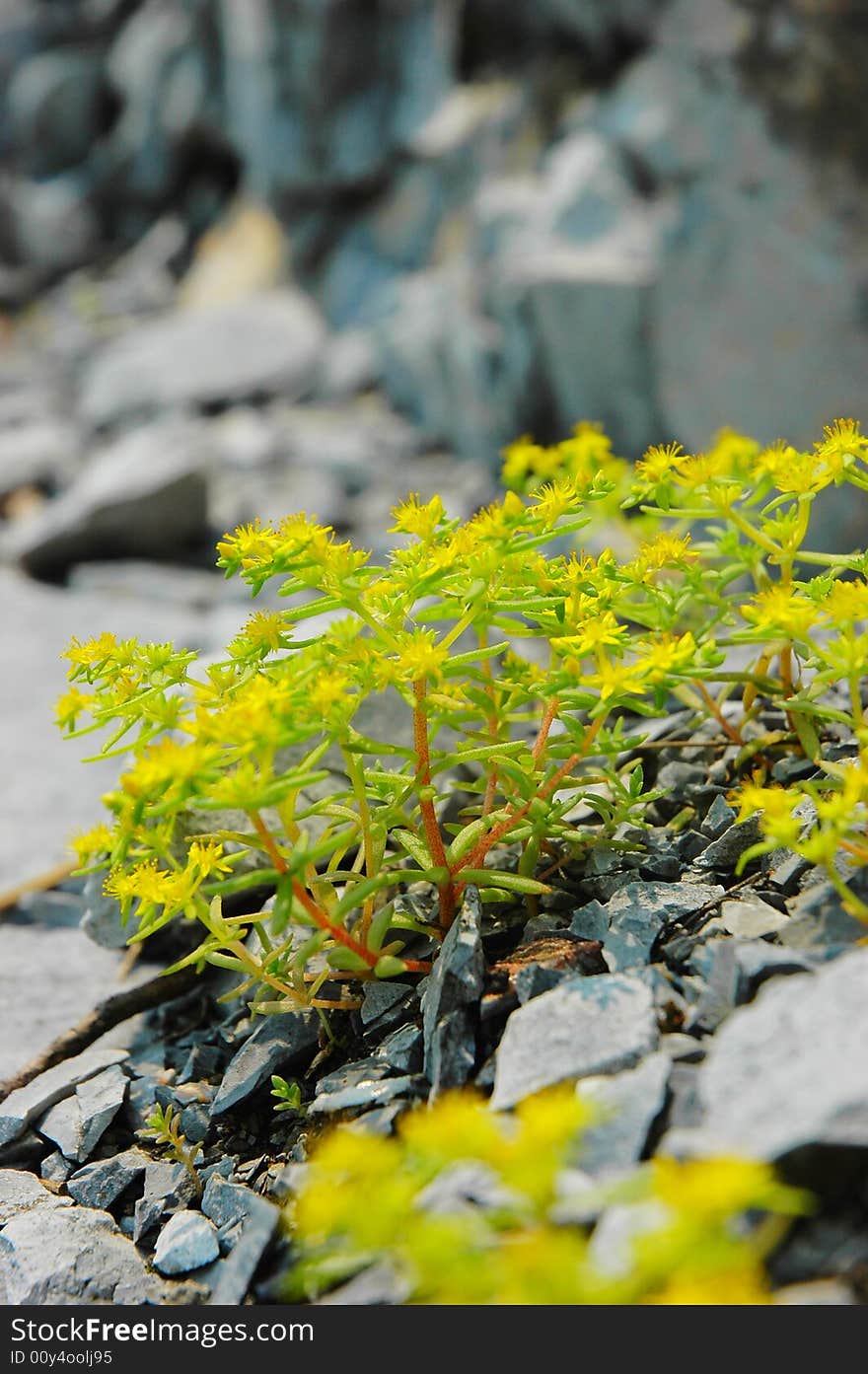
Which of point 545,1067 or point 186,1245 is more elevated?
point 545,1067

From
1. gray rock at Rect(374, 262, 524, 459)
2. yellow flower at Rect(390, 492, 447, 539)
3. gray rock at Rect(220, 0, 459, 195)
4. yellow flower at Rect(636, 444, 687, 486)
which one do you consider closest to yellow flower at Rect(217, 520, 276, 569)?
yellow flower at Rect(390, 492, 447, 539)

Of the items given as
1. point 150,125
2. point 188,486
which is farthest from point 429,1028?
point 150,125

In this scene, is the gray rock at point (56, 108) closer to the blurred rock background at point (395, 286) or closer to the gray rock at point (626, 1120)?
the blurred rock background at point (395, 286)

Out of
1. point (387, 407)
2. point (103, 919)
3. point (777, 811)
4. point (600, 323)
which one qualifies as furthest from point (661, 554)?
point (387, 407)

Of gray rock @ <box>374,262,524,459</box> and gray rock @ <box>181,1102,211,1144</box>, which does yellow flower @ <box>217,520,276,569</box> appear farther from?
gray rock @ <box>374,262,524,459</box>

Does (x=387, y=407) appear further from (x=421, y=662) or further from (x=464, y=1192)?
(x=464, y=1192)

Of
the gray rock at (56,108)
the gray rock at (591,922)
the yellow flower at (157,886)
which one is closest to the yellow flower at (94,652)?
the yellow flower at (157,886)
